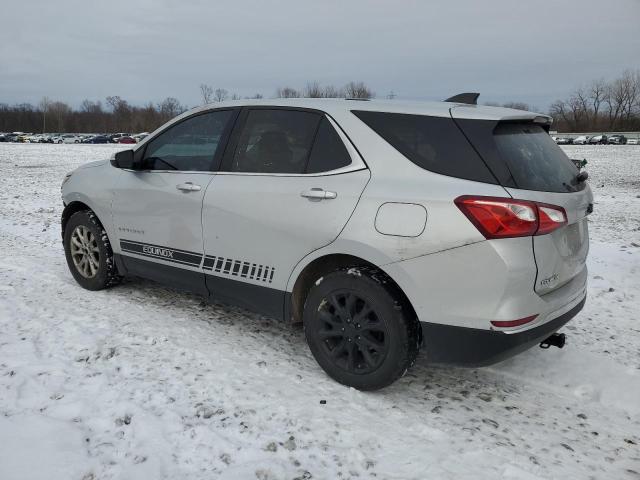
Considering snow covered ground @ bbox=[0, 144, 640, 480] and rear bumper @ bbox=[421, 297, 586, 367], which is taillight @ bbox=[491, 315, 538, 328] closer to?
rear bumper @ bbox=[421, 297, 586, 367]

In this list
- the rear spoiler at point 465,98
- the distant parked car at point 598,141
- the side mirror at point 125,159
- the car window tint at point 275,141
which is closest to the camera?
the car window tint at point 275,141

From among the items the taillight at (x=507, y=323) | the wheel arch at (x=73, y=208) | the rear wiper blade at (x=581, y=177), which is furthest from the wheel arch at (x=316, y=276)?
the wheel arch at (x=73, y=208)

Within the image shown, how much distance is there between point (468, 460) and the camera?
275 centimetres

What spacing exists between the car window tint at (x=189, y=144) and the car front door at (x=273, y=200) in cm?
21

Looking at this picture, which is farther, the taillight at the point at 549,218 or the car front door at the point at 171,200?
the car front door at the point at 171,200

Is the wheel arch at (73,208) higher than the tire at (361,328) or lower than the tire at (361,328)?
higher

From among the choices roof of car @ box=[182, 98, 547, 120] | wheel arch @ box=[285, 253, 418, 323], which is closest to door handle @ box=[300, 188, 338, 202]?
wheel arch @ box=[285, 253, 418, 323]

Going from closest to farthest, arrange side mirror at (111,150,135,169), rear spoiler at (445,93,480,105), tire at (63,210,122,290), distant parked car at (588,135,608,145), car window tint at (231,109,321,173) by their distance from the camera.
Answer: car window tint at (231,109,321,173)
rear spoiler at (445,93,480,105)
side mirror at (111,150,135,169)
tire at (63,210,122,290)
distant parked car at (588,135,608,145)

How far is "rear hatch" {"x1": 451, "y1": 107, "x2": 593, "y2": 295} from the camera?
2889 millimetres

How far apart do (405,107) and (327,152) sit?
58 cm

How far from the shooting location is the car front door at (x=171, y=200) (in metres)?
4.10

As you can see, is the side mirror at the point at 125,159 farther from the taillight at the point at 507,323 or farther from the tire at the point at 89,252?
the taillight at the point at 507,323

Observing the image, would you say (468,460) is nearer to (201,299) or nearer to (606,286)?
(201,299)

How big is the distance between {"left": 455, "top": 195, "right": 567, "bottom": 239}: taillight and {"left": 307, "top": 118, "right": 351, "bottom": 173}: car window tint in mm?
871
